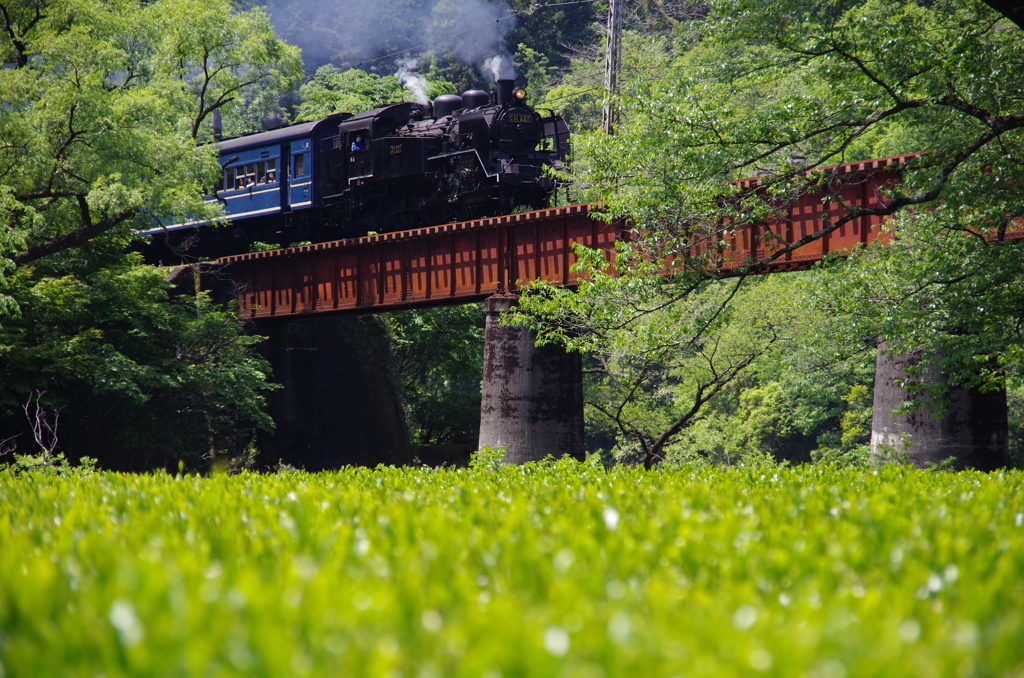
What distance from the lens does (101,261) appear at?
27.2m

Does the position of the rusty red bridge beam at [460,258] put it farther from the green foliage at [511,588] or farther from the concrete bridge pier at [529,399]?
the green foliage at [511,588]

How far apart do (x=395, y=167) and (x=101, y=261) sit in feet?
30.5

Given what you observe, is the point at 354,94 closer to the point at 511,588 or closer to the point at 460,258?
the point at 460,258

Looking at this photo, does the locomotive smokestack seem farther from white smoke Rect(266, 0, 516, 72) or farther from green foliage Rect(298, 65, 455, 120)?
white smoke Rect(266, 0, 516, 72)

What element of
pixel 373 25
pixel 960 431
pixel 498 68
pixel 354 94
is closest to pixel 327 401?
pixel 960 431

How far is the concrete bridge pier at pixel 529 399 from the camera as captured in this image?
23781 millimetres

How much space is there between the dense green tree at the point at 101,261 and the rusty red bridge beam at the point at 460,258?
2366mm

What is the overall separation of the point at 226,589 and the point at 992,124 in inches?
481

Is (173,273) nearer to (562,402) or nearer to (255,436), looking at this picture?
(255,436)

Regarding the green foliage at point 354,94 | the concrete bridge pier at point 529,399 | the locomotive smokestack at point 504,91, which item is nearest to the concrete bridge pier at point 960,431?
the concrete bridge pier at point 529,399

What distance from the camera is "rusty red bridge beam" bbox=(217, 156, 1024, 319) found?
2125 centimetres

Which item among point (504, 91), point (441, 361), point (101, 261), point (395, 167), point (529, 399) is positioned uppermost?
point (504, 91)

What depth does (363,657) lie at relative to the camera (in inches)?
103

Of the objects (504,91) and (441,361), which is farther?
(441,361)
